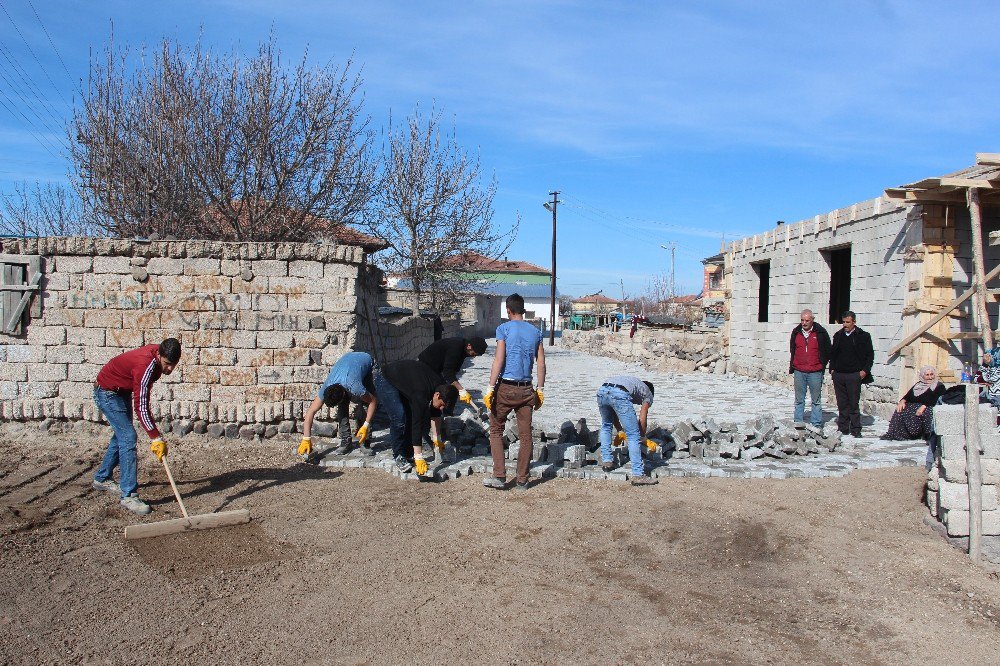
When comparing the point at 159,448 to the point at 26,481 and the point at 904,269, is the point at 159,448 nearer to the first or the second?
the point at 26,481

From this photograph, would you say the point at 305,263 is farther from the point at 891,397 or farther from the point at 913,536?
the point at 891,397

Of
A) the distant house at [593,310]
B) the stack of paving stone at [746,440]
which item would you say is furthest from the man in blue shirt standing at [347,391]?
the distant house at [593,310]

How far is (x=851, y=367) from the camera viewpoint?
914 cm

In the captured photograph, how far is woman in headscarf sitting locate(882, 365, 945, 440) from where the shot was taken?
25.4ft

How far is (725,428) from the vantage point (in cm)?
849

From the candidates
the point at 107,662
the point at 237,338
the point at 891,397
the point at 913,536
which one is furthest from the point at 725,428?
the point at 107,662

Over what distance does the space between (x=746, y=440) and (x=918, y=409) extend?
6.22ft

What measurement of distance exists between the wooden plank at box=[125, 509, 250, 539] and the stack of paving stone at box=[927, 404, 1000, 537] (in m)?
5.27

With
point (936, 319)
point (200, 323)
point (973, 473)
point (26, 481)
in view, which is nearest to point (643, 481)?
point (973, 473)

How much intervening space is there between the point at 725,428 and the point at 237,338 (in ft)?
19.3

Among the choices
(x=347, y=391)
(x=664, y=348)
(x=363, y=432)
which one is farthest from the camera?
(x=664, y=348)

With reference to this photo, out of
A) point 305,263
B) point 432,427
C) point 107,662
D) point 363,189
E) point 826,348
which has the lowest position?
point 107,662

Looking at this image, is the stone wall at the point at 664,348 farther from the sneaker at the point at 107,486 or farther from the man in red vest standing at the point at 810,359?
the sneaker at the point at 107,486

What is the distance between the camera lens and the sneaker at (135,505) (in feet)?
18.7
